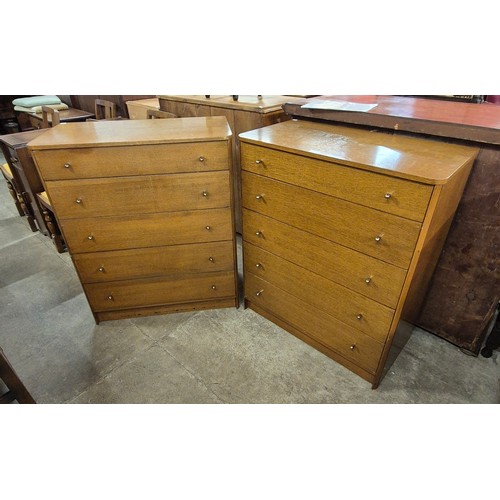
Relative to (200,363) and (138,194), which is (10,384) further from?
(138,194)

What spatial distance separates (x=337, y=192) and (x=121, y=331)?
4.76ft

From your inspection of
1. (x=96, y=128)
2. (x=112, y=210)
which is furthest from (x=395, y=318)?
(x=96, y=128)

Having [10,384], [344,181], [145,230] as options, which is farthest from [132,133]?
[10,384]

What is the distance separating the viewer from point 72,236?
1.67m

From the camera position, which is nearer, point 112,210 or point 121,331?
point 112,210

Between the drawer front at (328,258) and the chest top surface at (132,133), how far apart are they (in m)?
0.45

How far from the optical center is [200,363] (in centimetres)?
174

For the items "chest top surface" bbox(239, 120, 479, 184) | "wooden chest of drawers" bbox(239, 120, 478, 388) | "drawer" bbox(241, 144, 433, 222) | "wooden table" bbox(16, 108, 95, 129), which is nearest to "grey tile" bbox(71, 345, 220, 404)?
"wooden chest of drawers" bbox(239, 120, 478, 388)

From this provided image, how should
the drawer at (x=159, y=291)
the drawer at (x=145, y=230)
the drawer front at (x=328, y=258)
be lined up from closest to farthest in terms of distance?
the drawer front at (x=328, y=258) < the drawer at (x=145, y=230) < the drawer at (x=159, y=291)

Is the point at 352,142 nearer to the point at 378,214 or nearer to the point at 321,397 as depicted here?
the point at 378,214

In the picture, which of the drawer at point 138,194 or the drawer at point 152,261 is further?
the drawer at point 152,261

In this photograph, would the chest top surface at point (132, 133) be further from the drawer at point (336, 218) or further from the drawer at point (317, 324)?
the drawer at point (317, 324)

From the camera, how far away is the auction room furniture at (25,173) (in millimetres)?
2432

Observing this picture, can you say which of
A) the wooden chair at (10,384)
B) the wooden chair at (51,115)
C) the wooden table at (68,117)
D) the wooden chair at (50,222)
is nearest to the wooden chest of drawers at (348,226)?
the wooden chair at (10,384)
